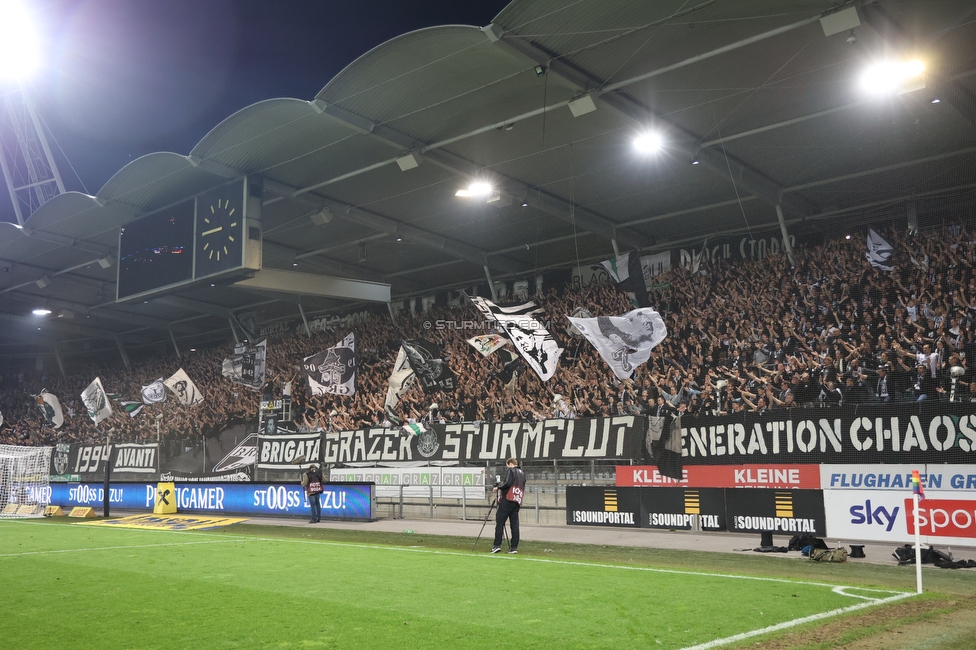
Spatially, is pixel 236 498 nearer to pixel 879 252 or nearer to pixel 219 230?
pixel 219 230

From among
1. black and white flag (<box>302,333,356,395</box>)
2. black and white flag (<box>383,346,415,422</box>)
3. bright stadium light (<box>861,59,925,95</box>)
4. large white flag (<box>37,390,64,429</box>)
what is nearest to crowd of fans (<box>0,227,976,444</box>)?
black and white flag (<box>383,346,415,422</box>)

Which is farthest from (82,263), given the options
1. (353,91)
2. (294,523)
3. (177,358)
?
(353,91)

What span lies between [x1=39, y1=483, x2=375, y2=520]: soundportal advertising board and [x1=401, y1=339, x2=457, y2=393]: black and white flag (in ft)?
20.1

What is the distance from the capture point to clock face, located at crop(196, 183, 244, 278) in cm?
2297

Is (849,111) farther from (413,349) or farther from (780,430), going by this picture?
(413,349)

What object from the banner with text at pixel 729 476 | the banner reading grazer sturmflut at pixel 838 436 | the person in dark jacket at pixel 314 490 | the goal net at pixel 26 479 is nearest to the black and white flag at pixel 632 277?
the banner reading grazer sturmflut at pixel 838 436

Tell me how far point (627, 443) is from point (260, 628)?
15.0 metres

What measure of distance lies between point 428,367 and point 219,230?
9.04 meters

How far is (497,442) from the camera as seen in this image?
81.7 ft

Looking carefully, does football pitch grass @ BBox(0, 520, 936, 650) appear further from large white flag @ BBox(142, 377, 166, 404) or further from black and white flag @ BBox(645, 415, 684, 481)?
large white flag @ BBox(142, 377, 166, 404)

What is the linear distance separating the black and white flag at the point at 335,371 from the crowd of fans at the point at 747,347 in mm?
890

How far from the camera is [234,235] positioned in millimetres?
23203

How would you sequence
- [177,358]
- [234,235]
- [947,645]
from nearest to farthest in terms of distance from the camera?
[947,645]
[234,235]
[177,358]

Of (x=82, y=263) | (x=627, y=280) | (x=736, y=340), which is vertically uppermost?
(x=82, y=263)
